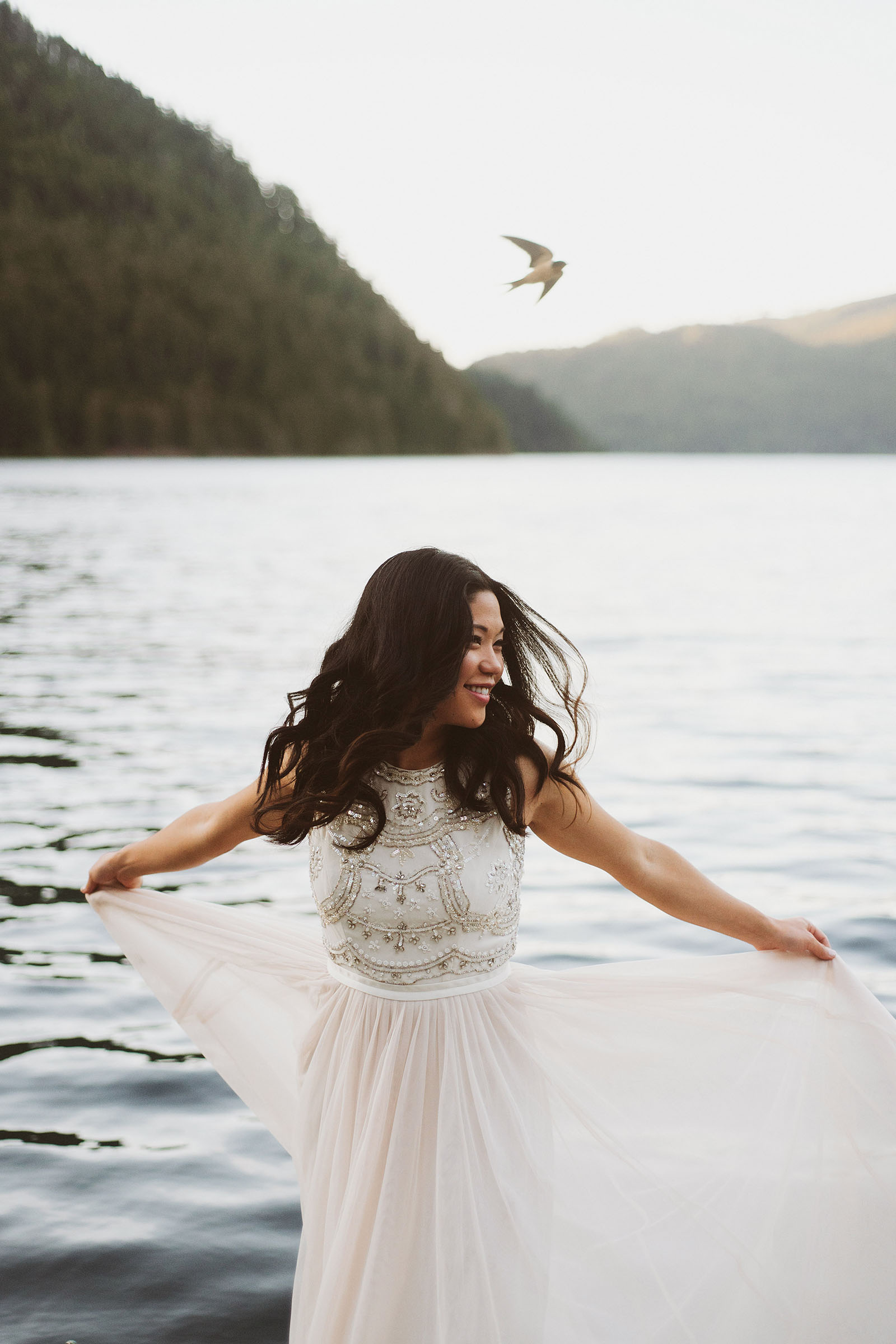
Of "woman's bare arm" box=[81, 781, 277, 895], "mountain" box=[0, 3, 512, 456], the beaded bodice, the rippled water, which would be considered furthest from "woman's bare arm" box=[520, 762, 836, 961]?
"mountain" box=[0, 3, 512, 456]

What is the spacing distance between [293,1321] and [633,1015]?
1.02 metres

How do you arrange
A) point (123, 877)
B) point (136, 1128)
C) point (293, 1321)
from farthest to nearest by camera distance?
point (136, 1128), point (123, 877), point (293, 1321)

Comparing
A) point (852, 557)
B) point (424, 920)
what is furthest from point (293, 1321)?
point (852, 557)

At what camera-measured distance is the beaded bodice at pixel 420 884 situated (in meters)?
2.59

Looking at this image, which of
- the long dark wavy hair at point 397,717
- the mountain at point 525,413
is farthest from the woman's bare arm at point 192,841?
the mountain at point 525,413

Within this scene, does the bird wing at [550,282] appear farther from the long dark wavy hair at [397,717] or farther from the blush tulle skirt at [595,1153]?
the blush tulle skirt at [595,1153]

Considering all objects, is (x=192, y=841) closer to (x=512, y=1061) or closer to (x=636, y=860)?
(x=512, y=1061)

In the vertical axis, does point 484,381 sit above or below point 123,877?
above

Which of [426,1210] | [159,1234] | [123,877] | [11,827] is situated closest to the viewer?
[426,1210]

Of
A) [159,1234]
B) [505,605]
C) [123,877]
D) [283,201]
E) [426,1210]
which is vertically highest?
[283,201]

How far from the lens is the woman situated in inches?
102

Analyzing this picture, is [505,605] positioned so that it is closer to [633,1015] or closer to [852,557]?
[633,1015]

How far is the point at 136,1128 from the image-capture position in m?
4.98

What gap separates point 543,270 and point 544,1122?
2590 mm
